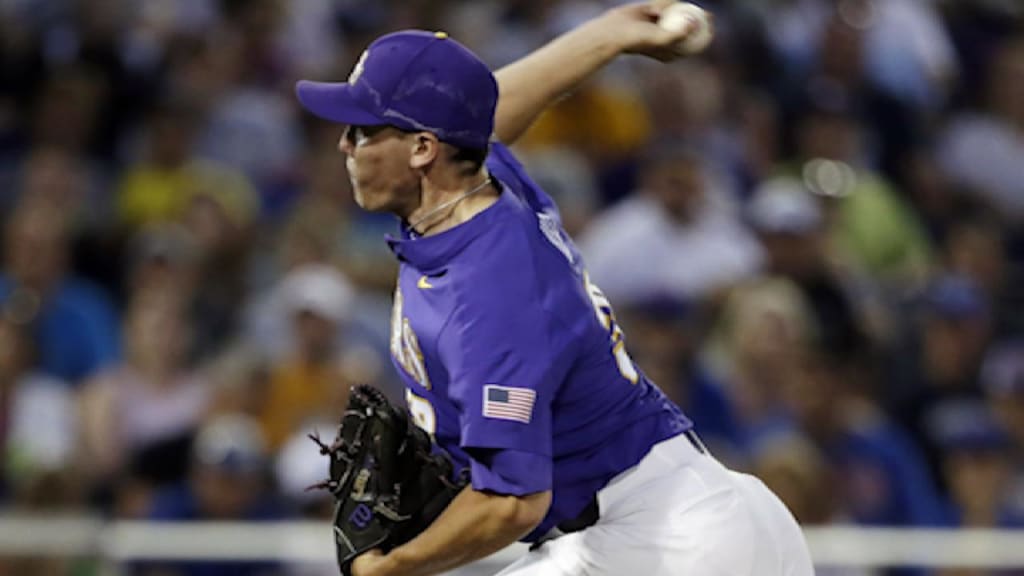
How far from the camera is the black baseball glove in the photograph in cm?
388

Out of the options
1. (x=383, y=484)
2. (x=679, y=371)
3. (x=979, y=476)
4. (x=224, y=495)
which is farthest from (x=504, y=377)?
(x=979, y=476)

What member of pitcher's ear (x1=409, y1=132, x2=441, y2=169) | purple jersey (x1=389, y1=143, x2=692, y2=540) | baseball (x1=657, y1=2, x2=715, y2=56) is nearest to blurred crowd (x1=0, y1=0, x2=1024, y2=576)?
baseball (x1=657, y1=2, x2=715, y2=56)

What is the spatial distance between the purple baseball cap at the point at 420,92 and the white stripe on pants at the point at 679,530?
0.85 metres

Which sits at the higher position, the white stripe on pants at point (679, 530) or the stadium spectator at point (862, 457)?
the white stripe on pants at point (679, 530)

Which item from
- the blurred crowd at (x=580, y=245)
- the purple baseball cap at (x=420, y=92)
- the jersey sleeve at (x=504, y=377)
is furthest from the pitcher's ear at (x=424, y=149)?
the blurred crowd at (x=580, y=245)

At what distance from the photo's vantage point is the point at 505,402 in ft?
12.1

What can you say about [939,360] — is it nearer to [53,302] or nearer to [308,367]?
[308,367]

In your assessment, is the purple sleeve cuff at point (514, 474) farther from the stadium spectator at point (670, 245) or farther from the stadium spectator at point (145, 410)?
the stadium spectator at point (670, 245)

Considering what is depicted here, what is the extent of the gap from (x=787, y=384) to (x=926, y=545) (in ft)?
3.56

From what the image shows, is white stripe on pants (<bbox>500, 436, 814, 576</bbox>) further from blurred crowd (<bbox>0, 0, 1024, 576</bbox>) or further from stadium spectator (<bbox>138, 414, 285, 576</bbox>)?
stadium spectator (<bbox>138, 414, 285, 576</bbox>)

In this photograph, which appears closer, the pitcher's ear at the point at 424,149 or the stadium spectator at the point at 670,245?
the pitcher's ear at the point at 424,149

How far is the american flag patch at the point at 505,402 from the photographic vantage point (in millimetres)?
3688

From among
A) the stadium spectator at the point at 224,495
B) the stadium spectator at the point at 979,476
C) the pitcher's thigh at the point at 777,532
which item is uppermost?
the pitcher's thigh at the point at 777,532

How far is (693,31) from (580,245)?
14.0 feet
